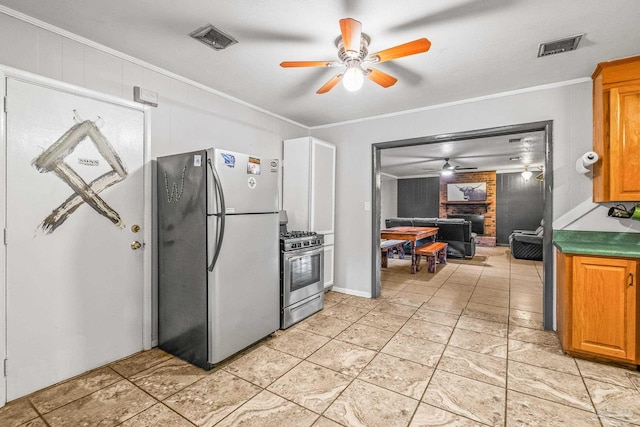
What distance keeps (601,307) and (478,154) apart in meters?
5.36

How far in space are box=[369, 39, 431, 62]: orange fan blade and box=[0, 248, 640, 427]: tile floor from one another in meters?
2.21

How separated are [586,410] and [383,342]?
4.58ft

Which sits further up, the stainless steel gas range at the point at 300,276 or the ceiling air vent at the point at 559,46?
the ceiling air vent at the point at 559,46

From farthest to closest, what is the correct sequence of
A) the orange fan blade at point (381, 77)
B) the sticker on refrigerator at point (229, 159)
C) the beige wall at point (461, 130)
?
1. the beige wall at point (461, 130)
2. the sticker on refrigerator at point (229, 159)
3. the orange fan blade at point (381, 77)

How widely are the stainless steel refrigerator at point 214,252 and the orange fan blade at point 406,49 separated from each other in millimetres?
1305

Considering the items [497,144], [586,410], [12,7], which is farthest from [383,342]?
[497,144]

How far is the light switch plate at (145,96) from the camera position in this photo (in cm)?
251

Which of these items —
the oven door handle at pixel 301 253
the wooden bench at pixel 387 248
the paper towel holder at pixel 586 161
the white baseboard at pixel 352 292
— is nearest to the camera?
the paper towel holder at pixel 586 161

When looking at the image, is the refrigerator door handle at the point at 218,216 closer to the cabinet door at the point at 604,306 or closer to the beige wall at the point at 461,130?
the beige wall at the point at 461,130

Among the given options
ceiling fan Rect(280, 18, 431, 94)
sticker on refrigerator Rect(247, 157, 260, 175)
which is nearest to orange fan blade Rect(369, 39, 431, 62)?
ceiling fan Rect(280, 18, 431, 94)

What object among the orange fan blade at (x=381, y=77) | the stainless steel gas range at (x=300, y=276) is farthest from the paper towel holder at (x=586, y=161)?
the stainless steel gas range at (x=300, y=276)

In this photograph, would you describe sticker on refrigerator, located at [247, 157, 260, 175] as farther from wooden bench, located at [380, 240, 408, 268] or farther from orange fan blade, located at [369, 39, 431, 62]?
wooden bench, located at [380, 240, 408, 268]

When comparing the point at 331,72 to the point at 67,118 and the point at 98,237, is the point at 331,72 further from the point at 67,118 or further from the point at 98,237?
the point at 98,237

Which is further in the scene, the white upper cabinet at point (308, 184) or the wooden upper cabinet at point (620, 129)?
the white upper cabinet at point (308, 184)
